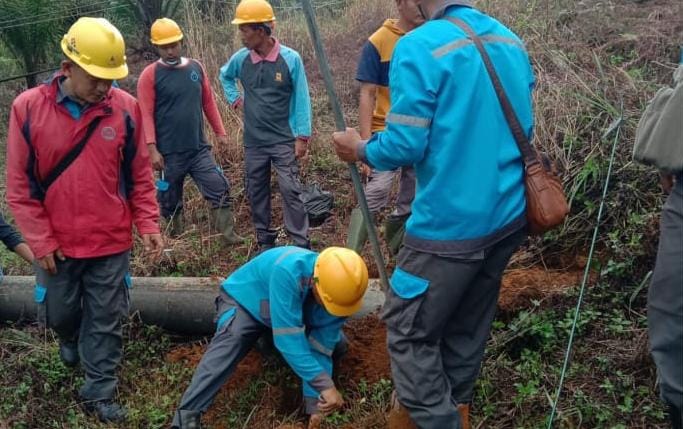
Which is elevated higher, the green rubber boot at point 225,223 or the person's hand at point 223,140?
the person's hand at point 223,140

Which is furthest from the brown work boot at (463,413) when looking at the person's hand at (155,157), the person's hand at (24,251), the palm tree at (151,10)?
the palm tree at (151,10)

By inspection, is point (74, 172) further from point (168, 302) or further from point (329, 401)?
point (329, 401)

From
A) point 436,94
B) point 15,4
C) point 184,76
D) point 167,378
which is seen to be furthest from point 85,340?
point 15,4

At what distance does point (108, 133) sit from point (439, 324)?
1879 mm

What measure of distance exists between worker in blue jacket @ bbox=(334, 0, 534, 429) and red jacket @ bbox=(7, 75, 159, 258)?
1333 mm

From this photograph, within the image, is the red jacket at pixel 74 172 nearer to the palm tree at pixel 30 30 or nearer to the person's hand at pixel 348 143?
the person's hand at pixel 348 143

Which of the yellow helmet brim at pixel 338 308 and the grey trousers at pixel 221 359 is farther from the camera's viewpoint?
the grey trousers at pixel 221 359

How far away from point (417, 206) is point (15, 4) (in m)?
10.2

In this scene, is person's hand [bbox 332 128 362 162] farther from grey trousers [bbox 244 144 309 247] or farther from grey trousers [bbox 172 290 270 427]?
grey trousers [bbox 244 144 309 247]

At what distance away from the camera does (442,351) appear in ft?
9.88

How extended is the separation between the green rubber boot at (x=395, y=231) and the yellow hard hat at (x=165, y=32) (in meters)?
2.46

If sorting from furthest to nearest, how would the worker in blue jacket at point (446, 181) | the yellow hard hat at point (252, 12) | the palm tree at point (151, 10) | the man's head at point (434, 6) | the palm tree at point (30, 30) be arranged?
the palm tree at point (151, 10), the palm tree at point (30, 30), the yellow hard hat at point (252, 12), the man's head at point (434, 6), the worker in blue jacket at point (446, 181)

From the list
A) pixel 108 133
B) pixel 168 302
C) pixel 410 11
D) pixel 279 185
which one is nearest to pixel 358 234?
pixel 279 185

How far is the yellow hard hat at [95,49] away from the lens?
132 inches
